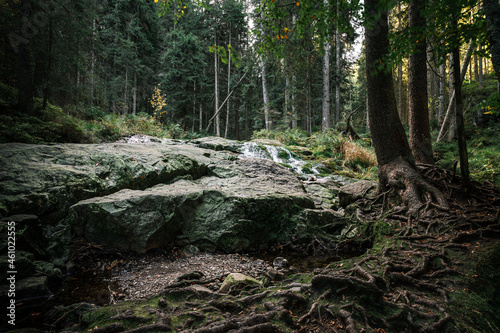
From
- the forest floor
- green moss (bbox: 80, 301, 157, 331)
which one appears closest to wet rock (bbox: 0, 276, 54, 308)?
the forest floor

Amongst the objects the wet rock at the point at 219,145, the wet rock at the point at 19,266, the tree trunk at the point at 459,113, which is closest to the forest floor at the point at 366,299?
the wet rock at the point at 19,266

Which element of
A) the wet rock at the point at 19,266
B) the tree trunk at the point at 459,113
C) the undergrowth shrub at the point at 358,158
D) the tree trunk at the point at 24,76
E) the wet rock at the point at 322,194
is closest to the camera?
the wet rock at the point at 19,266

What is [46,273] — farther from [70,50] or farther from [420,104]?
[70,50]

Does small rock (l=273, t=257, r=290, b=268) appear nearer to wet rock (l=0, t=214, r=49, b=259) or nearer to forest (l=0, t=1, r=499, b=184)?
forest (l=0, t=1, r=499, b=184)

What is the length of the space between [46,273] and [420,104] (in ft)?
27.4

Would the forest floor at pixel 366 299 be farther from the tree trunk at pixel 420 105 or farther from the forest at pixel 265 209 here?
the tree trunk at pixel 420 105

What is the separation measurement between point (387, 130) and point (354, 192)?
2097mm

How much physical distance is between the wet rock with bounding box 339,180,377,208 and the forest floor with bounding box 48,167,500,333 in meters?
2.31

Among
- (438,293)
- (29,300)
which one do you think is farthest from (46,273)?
(438,293)

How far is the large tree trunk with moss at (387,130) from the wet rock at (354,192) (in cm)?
91

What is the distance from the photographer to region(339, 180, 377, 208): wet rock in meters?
5.90

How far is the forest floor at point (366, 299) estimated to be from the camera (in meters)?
2.09

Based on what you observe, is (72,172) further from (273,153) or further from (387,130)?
(273,153)

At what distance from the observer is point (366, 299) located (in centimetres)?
237
